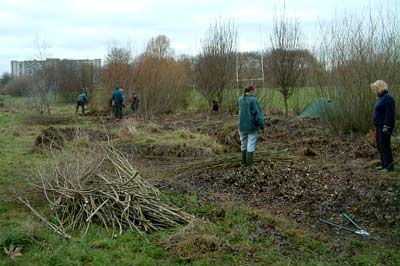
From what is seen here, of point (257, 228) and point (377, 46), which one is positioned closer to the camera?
point (257, 228)

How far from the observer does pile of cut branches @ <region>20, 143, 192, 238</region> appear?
6.07m

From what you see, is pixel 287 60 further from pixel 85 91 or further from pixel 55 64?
pixel 55 64

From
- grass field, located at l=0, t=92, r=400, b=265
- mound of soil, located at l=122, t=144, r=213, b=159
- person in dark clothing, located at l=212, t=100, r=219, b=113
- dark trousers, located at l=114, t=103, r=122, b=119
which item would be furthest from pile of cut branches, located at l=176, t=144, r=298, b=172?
dark trousers, located at l=114, t=103, r=122, b=119

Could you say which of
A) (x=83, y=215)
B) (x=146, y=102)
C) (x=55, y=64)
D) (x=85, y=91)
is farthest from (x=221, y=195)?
(x=55, y=64)

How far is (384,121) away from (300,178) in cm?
202

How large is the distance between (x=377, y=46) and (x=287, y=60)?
6.80m

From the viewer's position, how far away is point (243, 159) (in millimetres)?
9836

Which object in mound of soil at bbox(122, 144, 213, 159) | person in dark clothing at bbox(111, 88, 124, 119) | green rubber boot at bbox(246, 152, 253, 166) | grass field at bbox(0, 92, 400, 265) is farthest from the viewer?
person in dark clothing at bbox(111, 88, 124, 119)

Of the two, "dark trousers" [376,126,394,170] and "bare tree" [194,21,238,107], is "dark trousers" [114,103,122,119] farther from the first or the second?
"dark trousers" [376,126,394,170]

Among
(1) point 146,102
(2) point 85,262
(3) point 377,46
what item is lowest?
(2) point 85,262

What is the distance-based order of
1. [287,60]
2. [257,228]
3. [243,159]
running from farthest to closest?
[287,60] → [243,159] → [257,228]

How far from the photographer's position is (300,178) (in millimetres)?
8281

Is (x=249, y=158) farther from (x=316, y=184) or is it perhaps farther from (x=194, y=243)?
(x=194, y=243)

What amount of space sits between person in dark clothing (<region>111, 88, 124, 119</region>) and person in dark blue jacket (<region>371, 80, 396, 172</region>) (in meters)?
16.0
